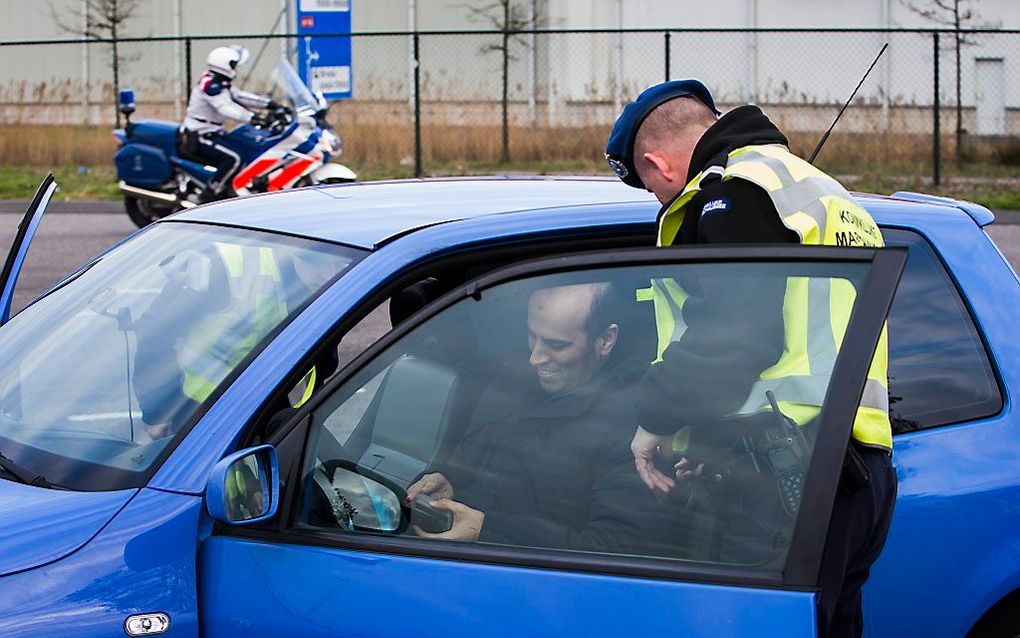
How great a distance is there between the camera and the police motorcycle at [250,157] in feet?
41.4

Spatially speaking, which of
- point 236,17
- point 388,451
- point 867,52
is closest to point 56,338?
point 388,451

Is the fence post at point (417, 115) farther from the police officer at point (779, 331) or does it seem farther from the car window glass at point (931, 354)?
the police officer at point (779, 331)

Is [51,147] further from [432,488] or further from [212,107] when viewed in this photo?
[432,488]

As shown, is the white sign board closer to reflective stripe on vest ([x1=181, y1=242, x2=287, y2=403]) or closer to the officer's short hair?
reflective stripe on vest ([x1=181, y1=242, x2=287, y2=403])

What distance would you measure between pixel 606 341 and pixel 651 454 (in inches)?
9.7

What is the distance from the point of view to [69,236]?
1309 centimetres

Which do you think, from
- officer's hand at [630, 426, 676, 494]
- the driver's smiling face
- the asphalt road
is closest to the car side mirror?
the driver's smiling face

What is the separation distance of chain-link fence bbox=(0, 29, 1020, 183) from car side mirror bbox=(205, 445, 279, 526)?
15.0 meters

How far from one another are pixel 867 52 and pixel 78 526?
2699 cm

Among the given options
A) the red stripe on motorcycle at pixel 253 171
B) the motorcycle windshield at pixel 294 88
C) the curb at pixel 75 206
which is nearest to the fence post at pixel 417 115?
the curb at pixel 75 206

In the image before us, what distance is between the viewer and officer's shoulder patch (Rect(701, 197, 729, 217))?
2.34 m

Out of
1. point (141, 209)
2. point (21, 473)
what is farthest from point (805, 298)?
point (141, 209)

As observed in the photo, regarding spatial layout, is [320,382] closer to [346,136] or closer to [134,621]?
[134,621]

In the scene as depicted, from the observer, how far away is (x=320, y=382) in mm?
2594
